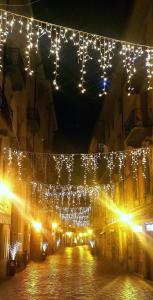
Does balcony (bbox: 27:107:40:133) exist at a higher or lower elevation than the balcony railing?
higher

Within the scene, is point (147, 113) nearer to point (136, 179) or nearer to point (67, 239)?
point (136, 179)

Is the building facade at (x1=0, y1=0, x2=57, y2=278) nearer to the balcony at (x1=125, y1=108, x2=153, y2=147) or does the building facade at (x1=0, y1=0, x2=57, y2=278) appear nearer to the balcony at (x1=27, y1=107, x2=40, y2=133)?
the balcony at (x1=27, y1=107, x2=40, y2=133)

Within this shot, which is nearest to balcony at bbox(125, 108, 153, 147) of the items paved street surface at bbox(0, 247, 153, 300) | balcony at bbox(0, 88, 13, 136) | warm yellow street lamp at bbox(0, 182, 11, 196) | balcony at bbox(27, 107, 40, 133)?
balcony at bbox(0, 88, 13, 136)

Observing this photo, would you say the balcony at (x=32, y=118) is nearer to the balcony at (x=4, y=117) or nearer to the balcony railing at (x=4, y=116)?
the balcony at (x=4, y=117)

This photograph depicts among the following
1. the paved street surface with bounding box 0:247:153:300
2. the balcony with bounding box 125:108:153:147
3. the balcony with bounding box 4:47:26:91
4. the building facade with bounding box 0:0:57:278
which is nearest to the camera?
the paved street surface with bounding box 0:247:153:300

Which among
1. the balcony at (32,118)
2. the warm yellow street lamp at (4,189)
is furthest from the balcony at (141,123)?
the balcony at (32,118)

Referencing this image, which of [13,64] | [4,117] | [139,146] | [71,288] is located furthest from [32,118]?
[71,288]

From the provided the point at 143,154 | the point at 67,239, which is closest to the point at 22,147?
the point at 143,154

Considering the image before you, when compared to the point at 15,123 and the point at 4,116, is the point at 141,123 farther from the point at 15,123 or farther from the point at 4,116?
the point at 15,123

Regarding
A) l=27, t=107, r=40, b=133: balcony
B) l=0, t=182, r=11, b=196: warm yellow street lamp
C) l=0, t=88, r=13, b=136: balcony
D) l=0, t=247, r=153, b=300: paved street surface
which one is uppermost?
l=27, t=107, r=40, b=133: balcony

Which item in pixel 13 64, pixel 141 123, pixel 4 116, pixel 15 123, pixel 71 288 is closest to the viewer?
pixel 71 288

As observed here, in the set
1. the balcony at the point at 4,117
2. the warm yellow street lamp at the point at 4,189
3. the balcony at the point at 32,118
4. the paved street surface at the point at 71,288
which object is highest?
the balcony at the point at 32,118

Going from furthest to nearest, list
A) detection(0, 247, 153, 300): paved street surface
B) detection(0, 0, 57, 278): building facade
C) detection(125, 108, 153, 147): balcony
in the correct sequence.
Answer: detection(125, 108, 153, 147): balcony, detection(0, 0, 57, 278): building facade, detection(0, 247, 153, 300): paved street surface

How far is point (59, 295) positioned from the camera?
46.5ft
